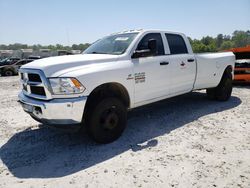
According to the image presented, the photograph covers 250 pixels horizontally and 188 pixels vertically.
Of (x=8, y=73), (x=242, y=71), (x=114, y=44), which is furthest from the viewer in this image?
(x=8, y=73)

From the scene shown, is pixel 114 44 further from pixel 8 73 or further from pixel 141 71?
pixel 8 73

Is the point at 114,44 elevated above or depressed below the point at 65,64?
above

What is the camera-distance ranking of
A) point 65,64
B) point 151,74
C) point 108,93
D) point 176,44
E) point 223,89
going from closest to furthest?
point 65,64 → point 108,93 → point 151,74 → point 176,44 → point 223,89

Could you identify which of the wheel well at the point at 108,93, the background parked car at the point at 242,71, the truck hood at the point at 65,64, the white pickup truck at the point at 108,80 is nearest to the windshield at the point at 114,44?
the white pickup truck at the point at 108,80

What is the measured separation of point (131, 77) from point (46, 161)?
6.39 feet

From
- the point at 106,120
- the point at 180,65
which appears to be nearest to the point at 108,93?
the point at 106,120

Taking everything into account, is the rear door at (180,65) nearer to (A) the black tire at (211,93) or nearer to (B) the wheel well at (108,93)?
(B) the wheel well at (108,93)

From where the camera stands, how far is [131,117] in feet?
18.3

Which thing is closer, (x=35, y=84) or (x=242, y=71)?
(x=35, y=84)

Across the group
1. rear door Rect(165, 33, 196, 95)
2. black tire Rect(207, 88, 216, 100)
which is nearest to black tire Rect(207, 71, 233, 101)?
black tire Rect(207, 88, 216, 100)

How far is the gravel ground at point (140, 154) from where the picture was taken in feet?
9.76

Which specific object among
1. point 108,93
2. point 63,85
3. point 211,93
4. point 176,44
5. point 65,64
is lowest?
point 211,93

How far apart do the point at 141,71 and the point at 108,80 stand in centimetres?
81

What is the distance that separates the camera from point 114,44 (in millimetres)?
4750
